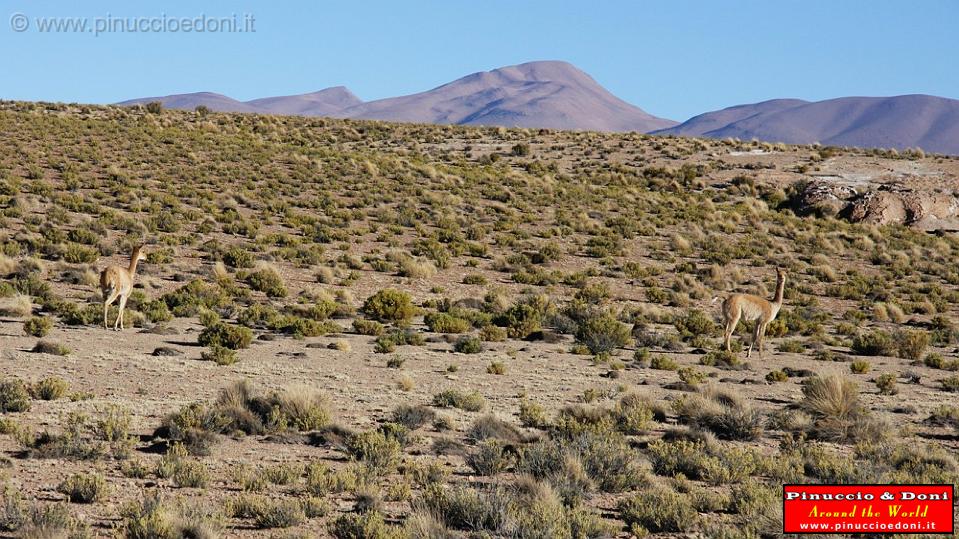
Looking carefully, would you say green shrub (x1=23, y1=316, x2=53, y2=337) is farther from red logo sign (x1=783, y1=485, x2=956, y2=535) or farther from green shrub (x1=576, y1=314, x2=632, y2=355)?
red logo sign (x1=783, y1=485, x2=956, y2=535)

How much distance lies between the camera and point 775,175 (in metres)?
50.7

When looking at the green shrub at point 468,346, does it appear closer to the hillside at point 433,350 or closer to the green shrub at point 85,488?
the hillside at point 433,350

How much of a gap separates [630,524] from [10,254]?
22077 mm

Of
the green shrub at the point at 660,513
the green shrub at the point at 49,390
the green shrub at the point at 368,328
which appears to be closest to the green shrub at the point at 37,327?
the green shrub at the point at 49,390

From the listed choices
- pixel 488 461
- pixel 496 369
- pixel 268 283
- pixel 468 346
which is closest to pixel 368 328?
pixel 468 346

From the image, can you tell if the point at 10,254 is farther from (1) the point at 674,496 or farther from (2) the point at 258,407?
(1) the point at 674,496

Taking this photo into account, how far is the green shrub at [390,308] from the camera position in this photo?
65.9 feet

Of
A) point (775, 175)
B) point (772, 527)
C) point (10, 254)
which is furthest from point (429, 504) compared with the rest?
point (775, 175)

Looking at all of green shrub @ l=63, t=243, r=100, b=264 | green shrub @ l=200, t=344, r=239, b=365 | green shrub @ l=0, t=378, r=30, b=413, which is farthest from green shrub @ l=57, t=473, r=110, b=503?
green shrub @ l=63, t=243, r=100, b=264

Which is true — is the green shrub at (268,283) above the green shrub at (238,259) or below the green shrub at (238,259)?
below

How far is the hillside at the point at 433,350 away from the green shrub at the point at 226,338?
0.38ft

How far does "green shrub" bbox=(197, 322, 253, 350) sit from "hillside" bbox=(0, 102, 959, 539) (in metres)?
0.11

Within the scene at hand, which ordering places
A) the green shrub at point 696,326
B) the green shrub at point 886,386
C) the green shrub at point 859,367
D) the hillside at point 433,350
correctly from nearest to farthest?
1. the hillside at point 433,350
2. the green shrub at point 886,386
3. the green shrub at point 859,367
4. the green shrub at point 696,326

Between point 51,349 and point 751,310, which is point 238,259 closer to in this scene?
point 51,349
